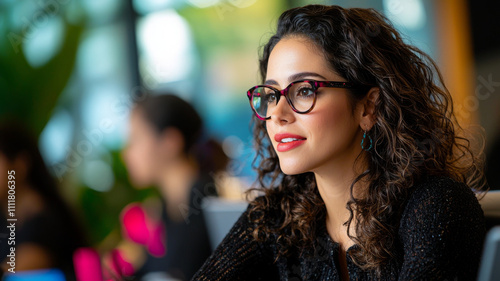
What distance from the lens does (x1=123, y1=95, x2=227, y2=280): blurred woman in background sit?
8.09 feet

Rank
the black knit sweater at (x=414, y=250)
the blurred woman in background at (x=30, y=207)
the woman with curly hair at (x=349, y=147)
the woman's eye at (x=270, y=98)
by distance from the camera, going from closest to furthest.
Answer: the black knit sweater at (x=414, y=250), the woman with curly hair at (x=349, y=147), the woman's eye at (x=270, y=98), the blurred woman in background at (x=30, y=207)

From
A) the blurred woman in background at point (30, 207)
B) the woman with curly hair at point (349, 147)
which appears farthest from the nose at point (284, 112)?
the blurred woman in background at point (30, 207)

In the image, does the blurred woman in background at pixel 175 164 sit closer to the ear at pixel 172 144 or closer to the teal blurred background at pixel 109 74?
the ear at pixel 172 144

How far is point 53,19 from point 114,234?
1.75 meters

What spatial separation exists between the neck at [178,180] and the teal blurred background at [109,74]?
0.40 metres

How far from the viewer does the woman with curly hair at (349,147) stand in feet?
4.31

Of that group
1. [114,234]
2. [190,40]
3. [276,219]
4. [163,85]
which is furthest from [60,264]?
[276,219]

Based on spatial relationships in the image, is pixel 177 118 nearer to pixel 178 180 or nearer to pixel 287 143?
pixel 178 180

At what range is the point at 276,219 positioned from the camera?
1.55 metres

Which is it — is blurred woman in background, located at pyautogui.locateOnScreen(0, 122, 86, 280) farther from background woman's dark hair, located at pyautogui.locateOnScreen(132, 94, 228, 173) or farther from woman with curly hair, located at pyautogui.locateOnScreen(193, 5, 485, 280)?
woman with curly hair, located at pyautogui.locateOnScreen(193, 5, 485, 280)

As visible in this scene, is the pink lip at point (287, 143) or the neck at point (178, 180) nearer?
the pink lip at point (287, 143)

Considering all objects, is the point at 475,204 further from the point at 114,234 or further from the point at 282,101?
the point at 114,234

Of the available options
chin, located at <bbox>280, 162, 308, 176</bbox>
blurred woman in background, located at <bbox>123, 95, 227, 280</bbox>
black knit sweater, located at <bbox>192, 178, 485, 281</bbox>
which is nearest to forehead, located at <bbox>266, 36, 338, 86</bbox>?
chin, located at <bbox>280, 162, 308, 176</bbox>

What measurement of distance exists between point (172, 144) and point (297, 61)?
5.03ft
